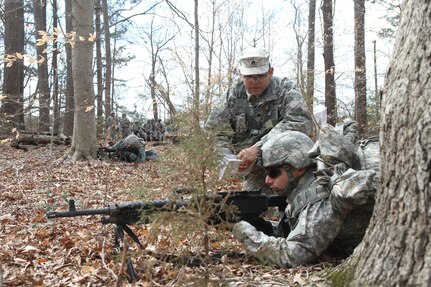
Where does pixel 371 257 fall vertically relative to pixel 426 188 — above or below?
below

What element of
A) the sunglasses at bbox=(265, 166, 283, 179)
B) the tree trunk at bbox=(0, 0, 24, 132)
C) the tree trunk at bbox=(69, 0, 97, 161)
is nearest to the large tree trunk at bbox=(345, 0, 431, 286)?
the sunglasses at bbox=(265, 166, 283, 179)

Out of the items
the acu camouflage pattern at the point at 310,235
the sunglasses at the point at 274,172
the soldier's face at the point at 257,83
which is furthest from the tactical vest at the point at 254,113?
the acu camouflage pattern at the point at 310,235

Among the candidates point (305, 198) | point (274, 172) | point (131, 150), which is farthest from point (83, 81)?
point (305, 198)

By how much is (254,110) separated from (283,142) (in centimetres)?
197

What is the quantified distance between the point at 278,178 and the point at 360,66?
989 centimetres

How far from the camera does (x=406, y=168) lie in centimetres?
188

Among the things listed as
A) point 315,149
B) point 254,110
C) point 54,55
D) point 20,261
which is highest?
point 54,55

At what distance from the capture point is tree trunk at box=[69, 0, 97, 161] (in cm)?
908

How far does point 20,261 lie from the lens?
11.8 feet

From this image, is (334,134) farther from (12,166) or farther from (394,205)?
(12,166)

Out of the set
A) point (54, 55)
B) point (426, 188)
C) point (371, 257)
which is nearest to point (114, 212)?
point (371, 257)

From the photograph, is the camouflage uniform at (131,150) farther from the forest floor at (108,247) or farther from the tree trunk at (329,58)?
the tree trunk at (329,58)

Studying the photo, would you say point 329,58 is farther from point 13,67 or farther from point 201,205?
point 201,205

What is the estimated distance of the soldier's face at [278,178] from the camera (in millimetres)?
3465
